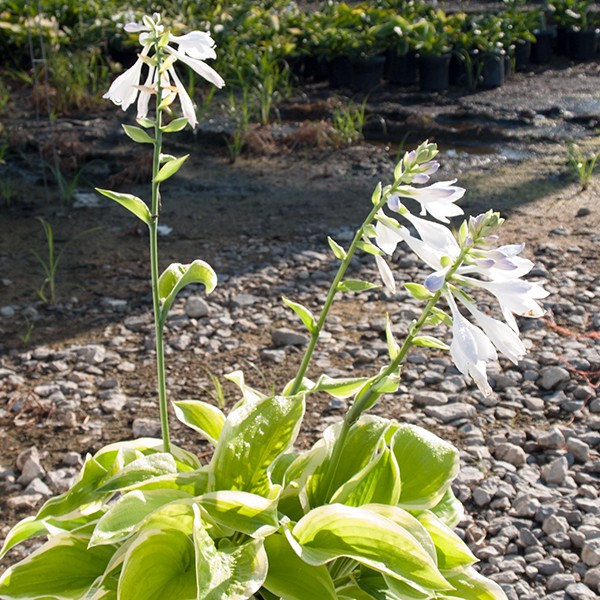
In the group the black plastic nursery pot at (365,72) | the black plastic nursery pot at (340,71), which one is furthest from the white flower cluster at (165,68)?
the black plastic nursery pot at (340,71)

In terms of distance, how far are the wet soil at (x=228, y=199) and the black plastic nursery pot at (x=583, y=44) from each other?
7.22 ft

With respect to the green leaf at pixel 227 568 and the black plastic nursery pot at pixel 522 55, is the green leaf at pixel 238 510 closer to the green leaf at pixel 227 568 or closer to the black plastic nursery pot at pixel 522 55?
the green leaf at pixel 227 568

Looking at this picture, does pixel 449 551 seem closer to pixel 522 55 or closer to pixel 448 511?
pixel 448 511

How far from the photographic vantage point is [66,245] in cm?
422

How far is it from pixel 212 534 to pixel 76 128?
524cm

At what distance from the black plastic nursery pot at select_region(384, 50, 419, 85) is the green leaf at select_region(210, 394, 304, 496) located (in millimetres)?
6967

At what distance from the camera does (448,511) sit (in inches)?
77.5

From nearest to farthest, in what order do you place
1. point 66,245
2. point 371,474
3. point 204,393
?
point 371,474 < point 204,393 < point 66,245

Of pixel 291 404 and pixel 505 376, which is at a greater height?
pixel 291 404

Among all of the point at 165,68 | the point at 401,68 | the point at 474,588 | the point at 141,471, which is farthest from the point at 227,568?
the point at 401,68

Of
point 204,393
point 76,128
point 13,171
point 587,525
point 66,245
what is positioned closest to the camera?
point 587,525

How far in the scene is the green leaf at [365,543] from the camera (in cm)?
155

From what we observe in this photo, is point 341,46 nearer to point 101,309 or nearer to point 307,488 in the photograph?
point 101,309

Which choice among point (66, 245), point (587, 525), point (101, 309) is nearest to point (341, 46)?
point (66, 245)
